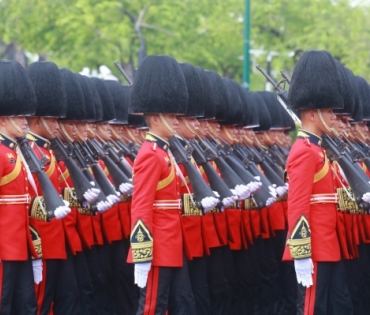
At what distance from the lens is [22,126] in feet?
26.7

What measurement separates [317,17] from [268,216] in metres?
14.1

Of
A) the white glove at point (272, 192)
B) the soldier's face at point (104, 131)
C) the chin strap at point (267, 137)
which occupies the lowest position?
the chin strap at point (267, 137)

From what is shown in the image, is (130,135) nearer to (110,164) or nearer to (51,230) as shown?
(110,164)

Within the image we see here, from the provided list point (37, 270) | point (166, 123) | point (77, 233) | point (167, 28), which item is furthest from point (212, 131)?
point (167, 28)

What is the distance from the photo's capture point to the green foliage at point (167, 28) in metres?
22.8

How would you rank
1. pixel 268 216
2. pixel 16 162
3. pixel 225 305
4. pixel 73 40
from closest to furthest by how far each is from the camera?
pixel 16 162 < pixel 225 305 < pixel 268 216 < pixel 73 40

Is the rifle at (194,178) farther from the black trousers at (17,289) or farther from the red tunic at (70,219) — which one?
the black trousers at (17,289)

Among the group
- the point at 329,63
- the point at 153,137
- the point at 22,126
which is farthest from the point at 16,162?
the point at 329,63

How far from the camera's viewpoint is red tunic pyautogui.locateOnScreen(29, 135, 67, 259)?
8500 millimetres

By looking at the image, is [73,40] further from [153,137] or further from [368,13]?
[153,137]

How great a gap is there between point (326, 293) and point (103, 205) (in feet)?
8.72

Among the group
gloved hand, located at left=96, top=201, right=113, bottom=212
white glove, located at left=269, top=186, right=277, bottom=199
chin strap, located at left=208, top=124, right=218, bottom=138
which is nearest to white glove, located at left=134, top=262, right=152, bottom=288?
gloved hand, located at left=96, top=201, right=113, bottom=212

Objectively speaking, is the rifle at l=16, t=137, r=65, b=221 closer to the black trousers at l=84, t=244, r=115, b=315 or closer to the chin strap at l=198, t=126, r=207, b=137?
the black trousers at l=84, t=244, r=115, b=315

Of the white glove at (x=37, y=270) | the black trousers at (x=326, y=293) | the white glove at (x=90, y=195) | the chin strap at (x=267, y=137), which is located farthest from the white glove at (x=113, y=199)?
the chin strap at (x=267, y=137)
